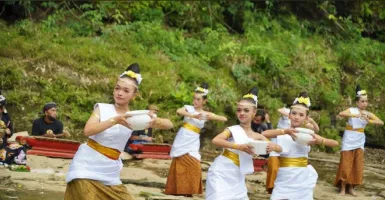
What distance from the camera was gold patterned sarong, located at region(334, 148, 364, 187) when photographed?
11.2m

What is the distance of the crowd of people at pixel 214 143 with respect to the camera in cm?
547

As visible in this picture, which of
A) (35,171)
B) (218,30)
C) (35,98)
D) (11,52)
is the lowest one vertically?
(35,171)

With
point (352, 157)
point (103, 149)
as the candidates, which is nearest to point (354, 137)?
point (352, 157)

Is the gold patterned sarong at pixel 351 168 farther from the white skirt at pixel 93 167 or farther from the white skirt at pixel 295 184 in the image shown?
the white skirt at pixel 93 167

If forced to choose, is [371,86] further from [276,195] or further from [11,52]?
[276,195]

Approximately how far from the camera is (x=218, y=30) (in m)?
19.6

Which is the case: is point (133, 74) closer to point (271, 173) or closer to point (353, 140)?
point (271, 173)

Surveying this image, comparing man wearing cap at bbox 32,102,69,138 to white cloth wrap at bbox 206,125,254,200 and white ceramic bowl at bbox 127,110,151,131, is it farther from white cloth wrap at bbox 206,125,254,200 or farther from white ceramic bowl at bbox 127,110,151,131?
white ceramic bowl at bbox 127,110,151,131

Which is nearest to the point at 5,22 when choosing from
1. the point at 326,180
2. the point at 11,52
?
the point at 11,52

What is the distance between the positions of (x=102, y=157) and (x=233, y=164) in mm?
1733

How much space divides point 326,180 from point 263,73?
576 centimetres

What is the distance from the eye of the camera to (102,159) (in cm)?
551

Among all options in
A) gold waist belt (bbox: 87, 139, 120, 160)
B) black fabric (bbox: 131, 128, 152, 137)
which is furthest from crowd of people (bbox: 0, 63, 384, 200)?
black fabric (bbox: 131, 128, 152, 137)

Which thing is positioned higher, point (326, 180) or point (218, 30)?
point (218, 30)
